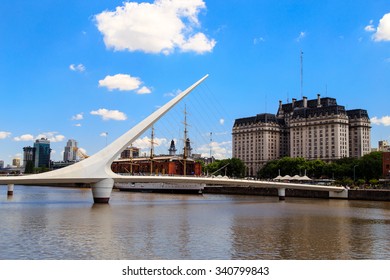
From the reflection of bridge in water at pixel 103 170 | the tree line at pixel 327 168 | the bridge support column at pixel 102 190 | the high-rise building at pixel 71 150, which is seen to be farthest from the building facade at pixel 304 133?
the bridge support column at pixel 102 190

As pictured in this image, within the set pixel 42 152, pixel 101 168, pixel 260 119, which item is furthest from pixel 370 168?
pixel 260 119

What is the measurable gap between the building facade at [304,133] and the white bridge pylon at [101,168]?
47.2m

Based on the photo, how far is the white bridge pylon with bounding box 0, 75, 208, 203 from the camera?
2061 cm

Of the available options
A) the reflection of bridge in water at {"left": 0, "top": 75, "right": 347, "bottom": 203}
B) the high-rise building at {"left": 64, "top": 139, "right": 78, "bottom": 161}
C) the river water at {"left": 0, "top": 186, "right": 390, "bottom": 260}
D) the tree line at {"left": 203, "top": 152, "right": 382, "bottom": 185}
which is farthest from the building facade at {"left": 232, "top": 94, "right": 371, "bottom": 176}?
the river water at {"left": 0, "top": 186, "right": 390, "bottom": 260}

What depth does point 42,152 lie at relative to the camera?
43.9 meters

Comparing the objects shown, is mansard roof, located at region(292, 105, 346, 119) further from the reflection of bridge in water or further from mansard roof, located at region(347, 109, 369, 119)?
the reflection of bridge in water

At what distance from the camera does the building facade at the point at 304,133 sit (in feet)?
219

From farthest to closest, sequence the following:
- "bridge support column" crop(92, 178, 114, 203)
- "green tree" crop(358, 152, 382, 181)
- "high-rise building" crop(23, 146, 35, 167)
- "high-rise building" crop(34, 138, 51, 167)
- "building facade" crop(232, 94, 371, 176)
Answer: "building facade" crop(232, 94, 371, 176) → "green tree" crop(358, 152, 382, 181) → "high-rise building" crop(23, 146, 35, 167) → "high-rise building" crop(34, 138, 51, 167) → "bridge support column" crop(92, 178, 114, 203)

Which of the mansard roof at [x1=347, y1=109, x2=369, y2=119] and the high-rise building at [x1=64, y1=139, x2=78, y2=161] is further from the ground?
the mansard roof at [x1=347, y1=109, x2=369, y2=119]

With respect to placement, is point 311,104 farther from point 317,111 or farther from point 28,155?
point 28,155

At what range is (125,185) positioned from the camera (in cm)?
4962

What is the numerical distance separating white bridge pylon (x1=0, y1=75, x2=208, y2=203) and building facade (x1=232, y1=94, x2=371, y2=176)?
155 feet

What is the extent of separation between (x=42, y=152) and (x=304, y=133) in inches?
1585
